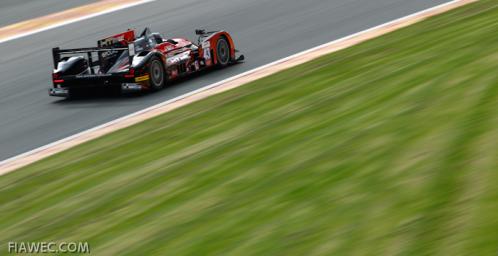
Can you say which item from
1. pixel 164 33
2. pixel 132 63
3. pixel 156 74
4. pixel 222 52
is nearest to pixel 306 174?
pixel 132 63

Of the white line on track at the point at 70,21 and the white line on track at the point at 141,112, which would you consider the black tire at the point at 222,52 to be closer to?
the white line on track at the point at 141,112

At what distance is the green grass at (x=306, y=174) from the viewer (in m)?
5.74

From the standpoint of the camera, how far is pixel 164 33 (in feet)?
62.2

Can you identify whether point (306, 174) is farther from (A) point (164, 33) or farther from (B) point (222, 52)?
(A) point (164, 33)

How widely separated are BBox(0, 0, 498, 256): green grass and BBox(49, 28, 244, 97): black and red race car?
9.10 ft

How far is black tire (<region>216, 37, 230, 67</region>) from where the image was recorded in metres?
15.3

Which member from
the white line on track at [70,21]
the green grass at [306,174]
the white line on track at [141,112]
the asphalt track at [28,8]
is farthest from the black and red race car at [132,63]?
the asphalt track at [28,8]

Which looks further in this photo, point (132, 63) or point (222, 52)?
point (222, 52)

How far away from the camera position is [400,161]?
263 inches

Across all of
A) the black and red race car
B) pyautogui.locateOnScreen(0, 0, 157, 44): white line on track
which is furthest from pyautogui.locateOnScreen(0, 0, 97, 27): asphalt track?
the black and red race car

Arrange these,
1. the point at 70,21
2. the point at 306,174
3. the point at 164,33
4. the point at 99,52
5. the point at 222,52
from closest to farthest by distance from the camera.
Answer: the point at 306,174, the point at 99,52, the point at 222,52, the point at 164,33, the point at 70,21

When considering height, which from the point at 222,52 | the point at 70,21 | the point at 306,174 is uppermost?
the point at 70,21

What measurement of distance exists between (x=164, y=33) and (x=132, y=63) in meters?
5.30

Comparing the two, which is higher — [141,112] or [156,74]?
[156,74]
